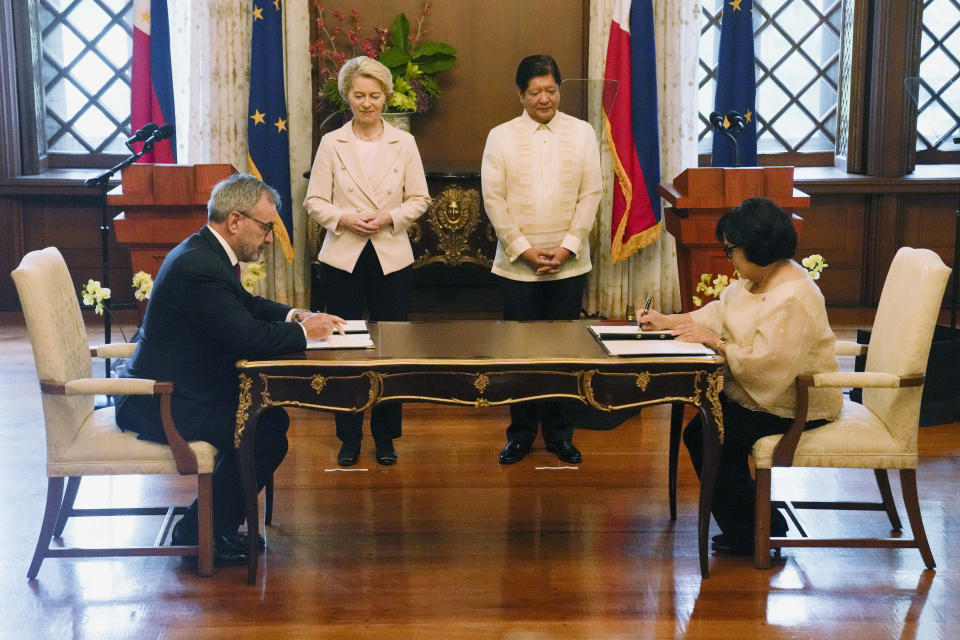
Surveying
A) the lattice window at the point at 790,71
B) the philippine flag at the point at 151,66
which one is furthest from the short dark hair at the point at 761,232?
the lattice window at the point at 790,71

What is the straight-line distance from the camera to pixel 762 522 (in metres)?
3.13

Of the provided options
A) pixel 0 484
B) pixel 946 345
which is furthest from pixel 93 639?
pixel 946 345

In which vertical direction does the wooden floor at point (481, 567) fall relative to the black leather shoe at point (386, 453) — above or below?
below

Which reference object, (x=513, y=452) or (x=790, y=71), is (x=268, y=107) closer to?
(x=513, y=452)

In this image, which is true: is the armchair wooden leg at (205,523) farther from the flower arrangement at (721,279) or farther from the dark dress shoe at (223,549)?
the flower arrangement at (721,279)

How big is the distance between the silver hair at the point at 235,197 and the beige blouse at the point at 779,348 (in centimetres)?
136

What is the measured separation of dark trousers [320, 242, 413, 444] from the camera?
4.13 metres

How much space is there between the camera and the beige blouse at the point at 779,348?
3020mm

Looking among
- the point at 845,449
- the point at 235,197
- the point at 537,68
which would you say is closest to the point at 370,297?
the point at 537,68

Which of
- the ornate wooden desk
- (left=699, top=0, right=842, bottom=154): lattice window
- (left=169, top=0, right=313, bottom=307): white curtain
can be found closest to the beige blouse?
the ornate wooden desk

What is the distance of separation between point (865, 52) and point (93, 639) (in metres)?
5.71

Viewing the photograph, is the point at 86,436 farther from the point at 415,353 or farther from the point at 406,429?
the point at 406,429

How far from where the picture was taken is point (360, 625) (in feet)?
9.19

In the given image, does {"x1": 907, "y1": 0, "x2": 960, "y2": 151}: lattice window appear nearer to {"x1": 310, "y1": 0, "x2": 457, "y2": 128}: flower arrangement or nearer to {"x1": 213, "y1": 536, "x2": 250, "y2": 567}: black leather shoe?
{"x1": 310, "y1": 0, "x2": 457, "y2": 128}: flower arrangement
